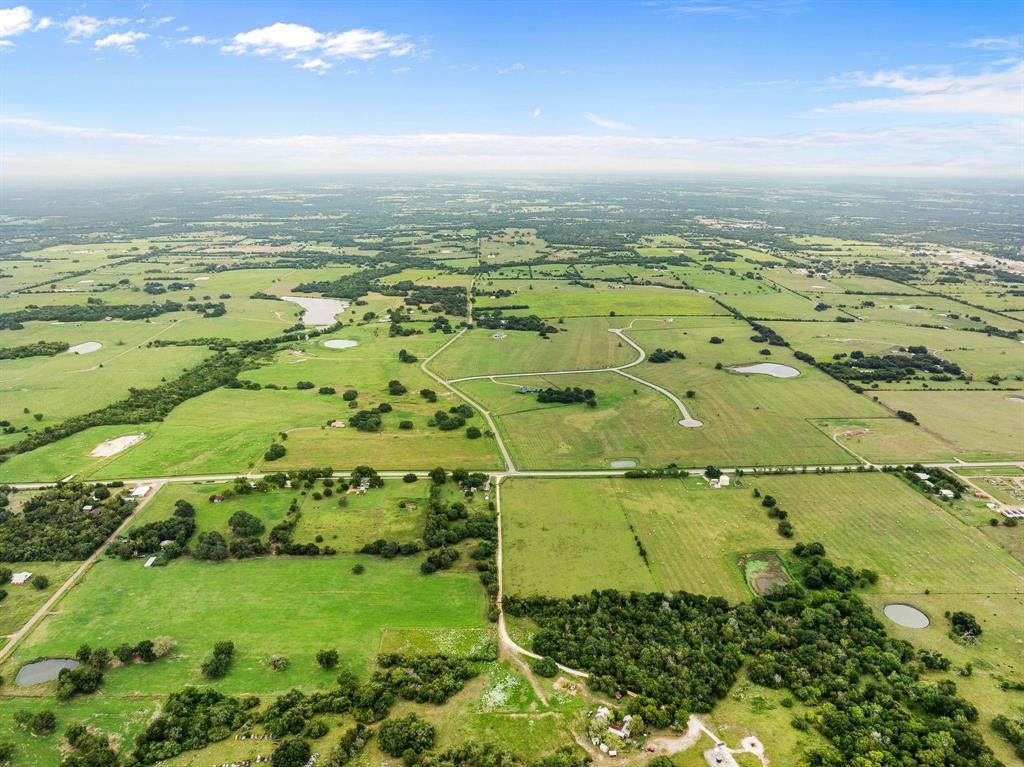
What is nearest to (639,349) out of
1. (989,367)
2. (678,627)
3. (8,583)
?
(989,367)

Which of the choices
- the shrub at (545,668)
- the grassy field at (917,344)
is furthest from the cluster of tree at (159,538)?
the grassy field at (917,344)

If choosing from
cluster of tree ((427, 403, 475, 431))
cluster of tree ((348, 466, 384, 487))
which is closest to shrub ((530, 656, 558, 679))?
cluster of tree ((348, 466, 384, 487))

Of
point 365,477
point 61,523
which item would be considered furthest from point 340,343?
point 61,523

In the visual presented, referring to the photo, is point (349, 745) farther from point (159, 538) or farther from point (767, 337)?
point (767, 337)

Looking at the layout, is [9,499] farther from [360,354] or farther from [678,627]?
[678,627]

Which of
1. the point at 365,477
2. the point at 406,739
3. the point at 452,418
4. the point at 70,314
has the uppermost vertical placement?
the point at 70,314
